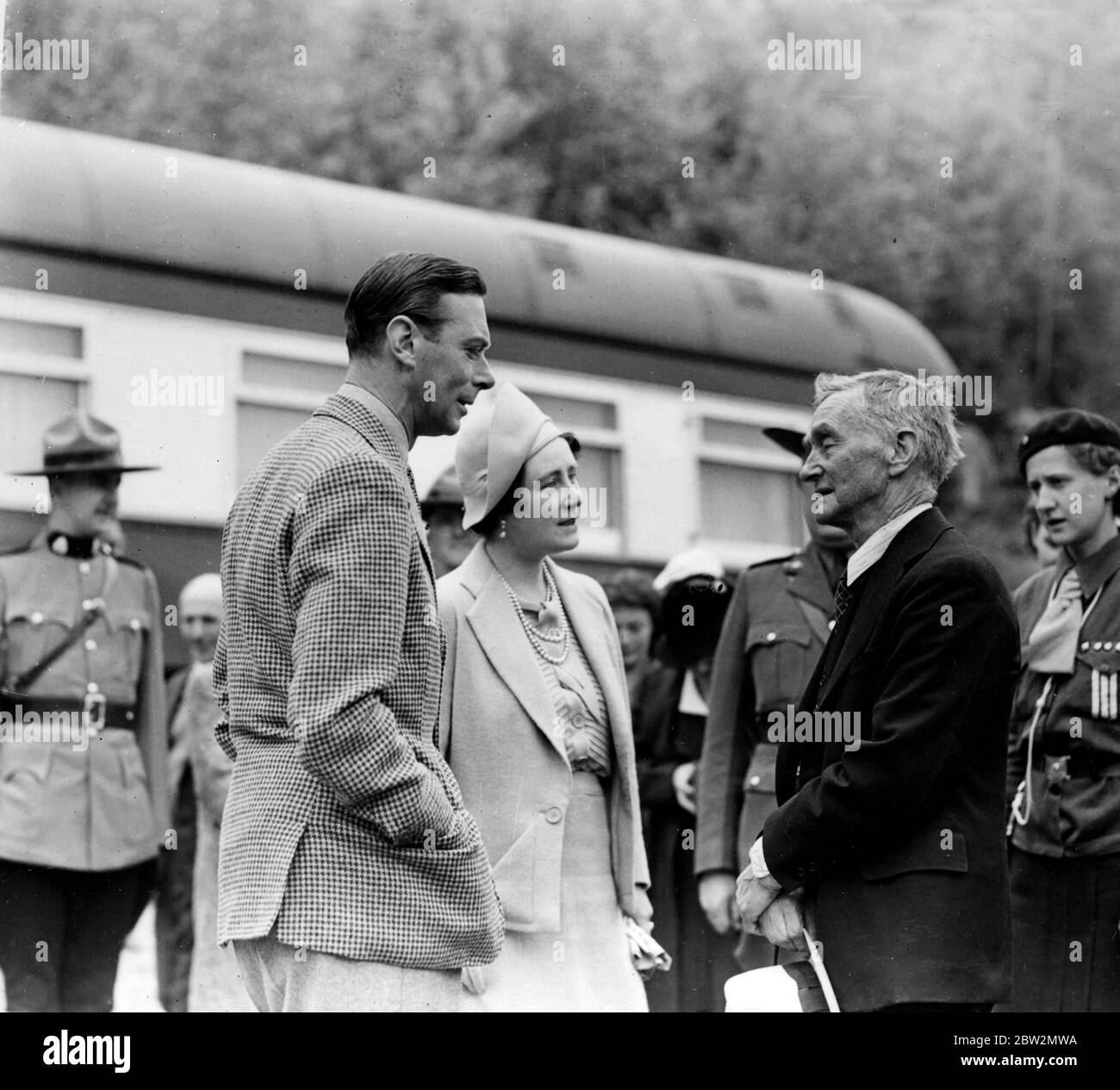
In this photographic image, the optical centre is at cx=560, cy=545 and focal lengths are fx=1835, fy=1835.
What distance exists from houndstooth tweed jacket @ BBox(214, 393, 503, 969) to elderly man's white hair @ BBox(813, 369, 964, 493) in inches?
43.8

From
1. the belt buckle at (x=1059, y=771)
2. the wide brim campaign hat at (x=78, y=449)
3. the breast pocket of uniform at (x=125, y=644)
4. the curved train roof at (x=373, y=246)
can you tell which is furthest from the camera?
the curved train roof at (x=373, y=246)

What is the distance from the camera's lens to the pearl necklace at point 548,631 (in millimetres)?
4168

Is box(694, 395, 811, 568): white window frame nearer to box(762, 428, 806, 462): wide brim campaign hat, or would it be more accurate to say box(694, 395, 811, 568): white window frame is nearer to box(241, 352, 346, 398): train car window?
box(241, 352, 346, 398): train car window

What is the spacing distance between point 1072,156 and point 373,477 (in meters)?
16.6

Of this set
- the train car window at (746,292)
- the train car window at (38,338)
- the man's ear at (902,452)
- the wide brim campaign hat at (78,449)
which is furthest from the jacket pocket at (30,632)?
the train car window at (746,292)

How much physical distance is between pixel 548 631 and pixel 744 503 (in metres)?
3.74

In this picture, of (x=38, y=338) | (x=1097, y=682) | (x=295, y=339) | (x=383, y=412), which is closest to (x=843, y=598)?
(x=383, y=412)

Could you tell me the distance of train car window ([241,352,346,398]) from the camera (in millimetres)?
6793

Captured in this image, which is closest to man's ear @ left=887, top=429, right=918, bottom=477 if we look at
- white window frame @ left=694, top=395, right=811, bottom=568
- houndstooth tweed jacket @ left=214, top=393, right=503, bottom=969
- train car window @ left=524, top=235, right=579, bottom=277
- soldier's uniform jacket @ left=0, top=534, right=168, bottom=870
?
houndstooth tweed jacket @ left=214, top=393, right=503, bottom=969

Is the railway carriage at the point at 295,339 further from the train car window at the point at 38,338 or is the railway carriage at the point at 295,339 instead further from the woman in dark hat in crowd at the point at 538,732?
the woman in dark hat in crowd at the point at 538,732

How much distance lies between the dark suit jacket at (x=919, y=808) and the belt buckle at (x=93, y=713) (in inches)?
116

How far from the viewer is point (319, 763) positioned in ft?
9.68

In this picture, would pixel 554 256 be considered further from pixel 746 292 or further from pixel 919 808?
pixel 919 808
